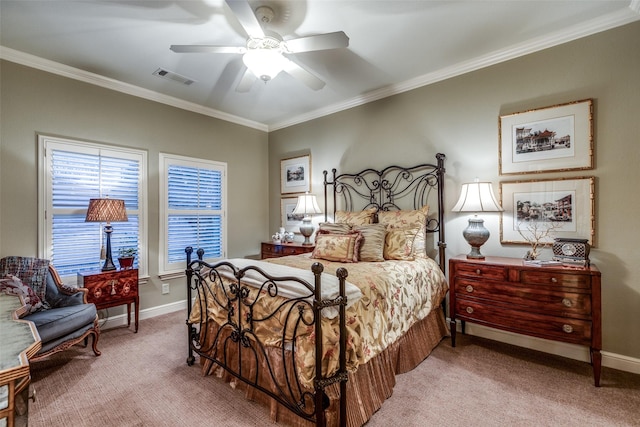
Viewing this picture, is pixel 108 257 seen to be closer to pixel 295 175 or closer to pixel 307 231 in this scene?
pixel 307 231

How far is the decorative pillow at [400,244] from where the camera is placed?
2.91m

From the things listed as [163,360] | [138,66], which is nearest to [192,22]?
[138,66]

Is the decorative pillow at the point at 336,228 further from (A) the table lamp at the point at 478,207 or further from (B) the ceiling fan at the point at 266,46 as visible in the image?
(B) the ceiling fan at the point at 266,46

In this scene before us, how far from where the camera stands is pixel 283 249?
13.9ft

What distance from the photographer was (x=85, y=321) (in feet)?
8.55

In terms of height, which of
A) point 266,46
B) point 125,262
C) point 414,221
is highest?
point 266,46

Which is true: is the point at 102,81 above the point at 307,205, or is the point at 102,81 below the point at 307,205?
above

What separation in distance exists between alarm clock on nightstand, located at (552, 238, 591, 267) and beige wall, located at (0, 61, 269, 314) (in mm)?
4092

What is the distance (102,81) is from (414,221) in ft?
12.9

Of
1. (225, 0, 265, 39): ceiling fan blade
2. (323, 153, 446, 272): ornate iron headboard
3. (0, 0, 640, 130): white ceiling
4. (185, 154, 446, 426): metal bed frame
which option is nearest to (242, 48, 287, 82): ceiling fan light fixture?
(225, 0, 265, 39): ceiling fan blade

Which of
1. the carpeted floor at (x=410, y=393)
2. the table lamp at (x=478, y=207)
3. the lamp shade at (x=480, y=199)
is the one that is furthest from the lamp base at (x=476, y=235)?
the carpeted floor at (x=410, y=393)

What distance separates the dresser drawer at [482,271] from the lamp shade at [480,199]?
0.55 metres

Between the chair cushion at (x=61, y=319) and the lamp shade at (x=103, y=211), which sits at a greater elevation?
the lamp shade at (x=103, y=211)

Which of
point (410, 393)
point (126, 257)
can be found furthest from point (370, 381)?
point (126, 257)
